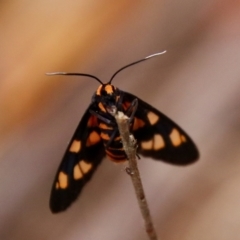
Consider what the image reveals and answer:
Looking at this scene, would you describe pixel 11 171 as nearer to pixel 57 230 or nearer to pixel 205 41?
pixel 57 230

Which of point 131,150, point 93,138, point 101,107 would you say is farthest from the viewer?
point 93,138

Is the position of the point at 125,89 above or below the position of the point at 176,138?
above

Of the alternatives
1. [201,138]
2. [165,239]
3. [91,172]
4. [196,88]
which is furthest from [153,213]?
[91,172]

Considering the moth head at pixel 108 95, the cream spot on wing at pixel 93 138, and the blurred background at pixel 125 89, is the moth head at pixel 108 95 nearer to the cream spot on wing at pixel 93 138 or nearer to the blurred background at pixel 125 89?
the cream spot on wing at pixel 93 138

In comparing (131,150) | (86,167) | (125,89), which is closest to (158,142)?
(86,167)

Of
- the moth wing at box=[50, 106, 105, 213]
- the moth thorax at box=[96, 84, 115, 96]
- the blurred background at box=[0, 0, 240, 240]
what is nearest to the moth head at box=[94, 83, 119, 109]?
the moth thorax at box=[96, 84, 115, 96]

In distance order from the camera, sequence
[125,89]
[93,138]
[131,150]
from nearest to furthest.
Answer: [131,150], [93,138], [125,89]

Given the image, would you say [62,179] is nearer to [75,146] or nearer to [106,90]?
[75,146]
